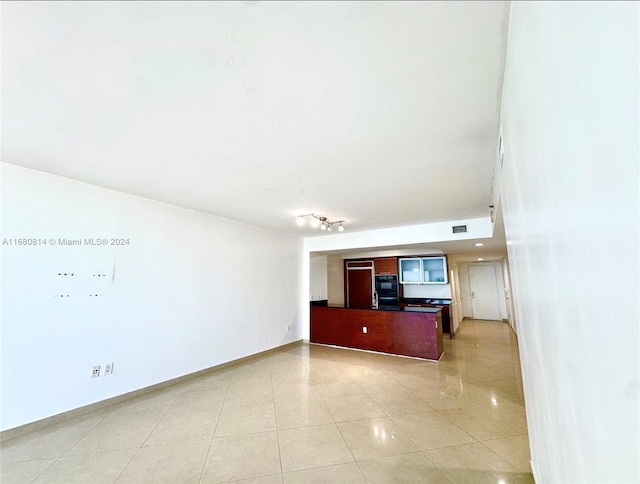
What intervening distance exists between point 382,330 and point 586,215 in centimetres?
484

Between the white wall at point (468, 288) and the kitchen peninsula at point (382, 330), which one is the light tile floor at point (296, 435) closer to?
the kitchen peninsula at point (382, 330)

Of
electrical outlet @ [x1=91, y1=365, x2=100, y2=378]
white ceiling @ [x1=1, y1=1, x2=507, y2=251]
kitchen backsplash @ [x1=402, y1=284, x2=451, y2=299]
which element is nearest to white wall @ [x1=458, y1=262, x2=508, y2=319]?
kitchen backsplash @ [x1=402, y1=284, x2=451, y2=299]

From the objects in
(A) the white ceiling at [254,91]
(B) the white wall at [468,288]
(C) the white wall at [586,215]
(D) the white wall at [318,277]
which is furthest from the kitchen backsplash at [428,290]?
(C) the white wall at [586,215]

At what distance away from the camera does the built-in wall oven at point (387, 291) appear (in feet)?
22.5

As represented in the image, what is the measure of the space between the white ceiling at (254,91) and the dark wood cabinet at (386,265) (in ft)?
14.4

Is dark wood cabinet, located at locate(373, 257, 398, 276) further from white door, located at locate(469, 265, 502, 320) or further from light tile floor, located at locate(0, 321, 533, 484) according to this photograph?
white door, located at locate(469, 265, 502, 320)

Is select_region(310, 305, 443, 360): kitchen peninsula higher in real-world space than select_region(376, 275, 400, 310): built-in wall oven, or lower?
lower

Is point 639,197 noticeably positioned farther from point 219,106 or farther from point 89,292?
point 89,292

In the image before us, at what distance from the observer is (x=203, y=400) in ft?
9.87

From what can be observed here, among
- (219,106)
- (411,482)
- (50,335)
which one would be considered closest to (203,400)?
(50,335)

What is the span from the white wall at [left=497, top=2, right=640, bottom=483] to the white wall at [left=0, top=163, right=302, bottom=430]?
12.4ft

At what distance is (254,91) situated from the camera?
4.97ft

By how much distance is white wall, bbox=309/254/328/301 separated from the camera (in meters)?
6.18

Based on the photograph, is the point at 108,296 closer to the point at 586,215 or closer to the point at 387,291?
the point at 586,215
